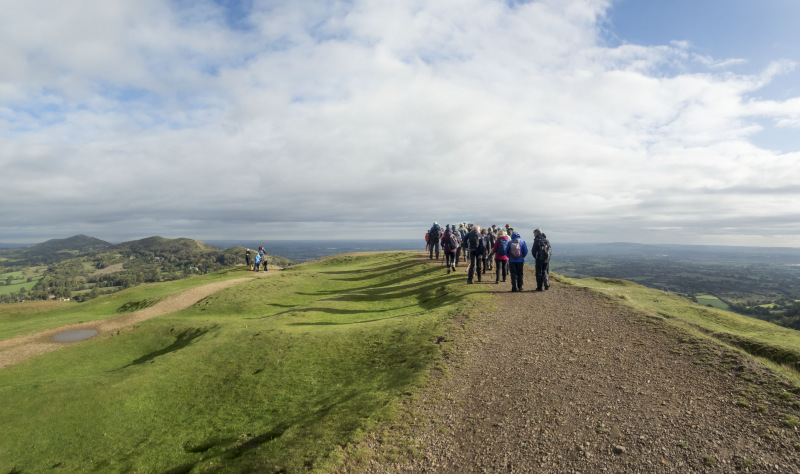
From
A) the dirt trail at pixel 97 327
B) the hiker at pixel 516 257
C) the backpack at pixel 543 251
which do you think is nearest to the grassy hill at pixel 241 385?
the dirt trail at pixel 97 327

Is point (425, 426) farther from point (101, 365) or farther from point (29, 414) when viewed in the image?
point (101, 365)

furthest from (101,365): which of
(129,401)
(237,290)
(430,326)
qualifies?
(430,326)

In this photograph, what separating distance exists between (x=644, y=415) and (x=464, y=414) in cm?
431

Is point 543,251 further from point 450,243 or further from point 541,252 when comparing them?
point 450,243

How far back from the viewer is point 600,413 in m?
8.59

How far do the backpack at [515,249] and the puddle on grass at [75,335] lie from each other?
101ft

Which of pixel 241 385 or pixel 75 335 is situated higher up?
pixel 241 385

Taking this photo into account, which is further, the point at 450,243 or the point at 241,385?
the point at 450,243

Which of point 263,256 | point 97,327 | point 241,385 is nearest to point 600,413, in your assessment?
point 241,385

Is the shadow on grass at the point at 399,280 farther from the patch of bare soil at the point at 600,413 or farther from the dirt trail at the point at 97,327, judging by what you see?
the patch of bare soil at the point at 600,413

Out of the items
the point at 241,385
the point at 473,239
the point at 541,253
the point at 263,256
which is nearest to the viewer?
the point at 241,385

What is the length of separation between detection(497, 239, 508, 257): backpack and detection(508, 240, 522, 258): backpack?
1.24 metres

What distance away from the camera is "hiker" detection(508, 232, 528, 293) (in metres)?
23.1

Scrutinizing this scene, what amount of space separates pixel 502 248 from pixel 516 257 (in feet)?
6.10
